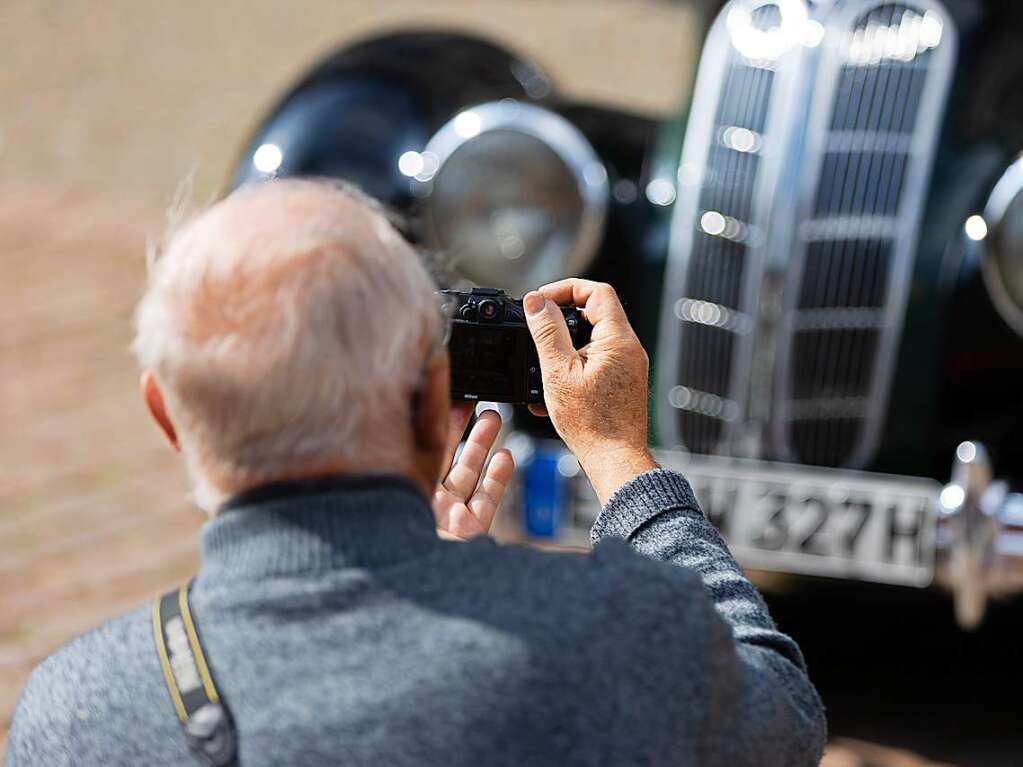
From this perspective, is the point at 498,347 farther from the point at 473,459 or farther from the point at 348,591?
the point at 348,591

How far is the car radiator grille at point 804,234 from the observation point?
303 centimetres

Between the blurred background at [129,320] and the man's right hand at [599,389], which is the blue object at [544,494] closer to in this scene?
the blurred background at [129,320]

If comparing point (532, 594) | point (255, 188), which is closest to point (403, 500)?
point (532, 594)

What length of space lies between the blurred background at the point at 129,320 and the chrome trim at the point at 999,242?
0.05 meters

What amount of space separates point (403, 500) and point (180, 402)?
186mm

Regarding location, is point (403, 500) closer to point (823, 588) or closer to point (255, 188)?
point (255, 188)

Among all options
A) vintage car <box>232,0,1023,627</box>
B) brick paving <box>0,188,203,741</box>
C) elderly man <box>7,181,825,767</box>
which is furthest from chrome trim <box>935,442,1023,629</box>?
brick paving <box>0,188,203,741</box>

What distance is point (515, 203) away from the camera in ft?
10.4

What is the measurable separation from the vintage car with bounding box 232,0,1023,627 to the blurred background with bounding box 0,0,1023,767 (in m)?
0.02

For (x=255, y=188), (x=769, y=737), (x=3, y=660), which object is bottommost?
(x=3, y=660)

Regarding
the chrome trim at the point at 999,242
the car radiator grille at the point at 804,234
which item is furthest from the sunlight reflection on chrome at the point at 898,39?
the chrome trim at the point at 999,242

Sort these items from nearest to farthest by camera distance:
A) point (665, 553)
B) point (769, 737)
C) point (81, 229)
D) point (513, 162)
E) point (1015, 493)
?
point (769, 737) < point (665, 553) < point (1015, 493) < point (513, 162) < point (81, 229)

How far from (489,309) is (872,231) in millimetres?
1809

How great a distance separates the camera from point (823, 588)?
2943 mm
